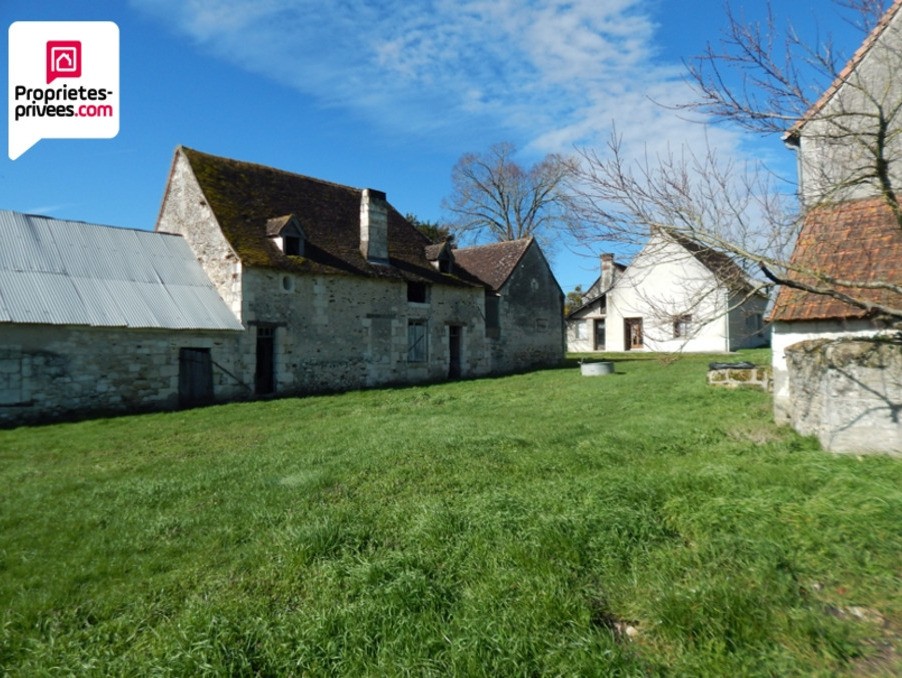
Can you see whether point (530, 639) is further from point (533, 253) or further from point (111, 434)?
point (533, 253)

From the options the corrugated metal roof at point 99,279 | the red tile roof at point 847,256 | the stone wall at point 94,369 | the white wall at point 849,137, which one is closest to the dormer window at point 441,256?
the corrugated metal roof at point 99,279

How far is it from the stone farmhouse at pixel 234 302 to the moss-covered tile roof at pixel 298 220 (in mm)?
60

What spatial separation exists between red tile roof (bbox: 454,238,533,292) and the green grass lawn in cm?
1757

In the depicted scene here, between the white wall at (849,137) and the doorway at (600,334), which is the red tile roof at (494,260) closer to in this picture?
the doorway at (600,334)

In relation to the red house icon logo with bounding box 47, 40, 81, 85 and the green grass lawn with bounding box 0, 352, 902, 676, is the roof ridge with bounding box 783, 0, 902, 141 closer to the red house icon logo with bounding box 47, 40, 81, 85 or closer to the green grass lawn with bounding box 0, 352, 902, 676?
the green grass lawn with bounding box 0, 352, 902, 676

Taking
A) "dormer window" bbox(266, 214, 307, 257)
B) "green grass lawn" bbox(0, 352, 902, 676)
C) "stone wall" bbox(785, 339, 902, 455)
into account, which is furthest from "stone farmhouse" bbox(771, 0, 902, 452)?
"dormer window" bbox(266, 214, 307, 257)

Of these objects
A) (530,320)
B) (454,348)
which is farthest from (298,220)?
(530,320)

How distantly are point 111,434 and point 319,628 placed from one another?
9.79 m

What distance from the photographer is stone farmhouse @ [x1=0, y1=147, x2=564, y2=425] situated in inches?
533

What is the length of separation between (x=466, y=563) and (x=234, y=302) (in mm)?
14221

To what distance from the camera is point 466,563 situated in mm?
4035

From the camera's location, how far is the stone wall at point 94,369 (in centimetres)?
1270

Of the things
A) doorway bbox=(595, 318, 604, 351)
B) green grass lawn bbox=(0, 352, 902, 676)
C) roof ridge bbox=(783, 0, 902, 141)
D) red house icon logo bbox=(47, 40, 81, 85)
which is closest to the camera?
green grass lawn bbox=(0, 352, 902, 676)

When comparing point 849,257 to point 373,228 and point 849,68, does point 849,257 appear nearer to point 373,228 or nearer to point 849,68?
point 849,68
